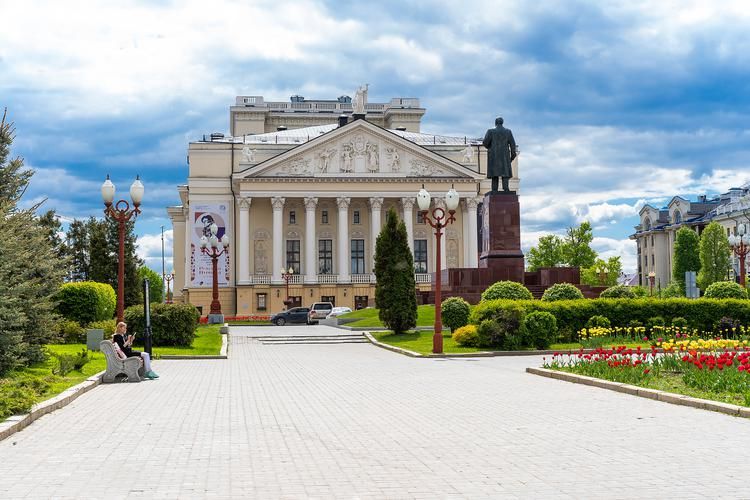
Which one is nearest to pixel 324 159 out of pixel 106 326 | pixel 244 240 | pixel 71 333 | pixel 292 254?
pixel 292 254

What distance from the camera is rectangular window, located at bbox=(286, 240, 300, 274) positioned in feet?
266

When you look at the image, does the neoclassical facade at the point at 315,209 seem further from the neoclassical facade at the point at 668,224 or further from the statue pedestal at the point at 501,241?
the neoclassical facade at the point at 668,224

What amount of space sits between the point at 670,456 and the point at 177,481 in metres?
4.93

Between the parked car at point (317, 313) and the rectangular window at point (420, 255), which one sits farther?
the rectangular window at point (420, 255)

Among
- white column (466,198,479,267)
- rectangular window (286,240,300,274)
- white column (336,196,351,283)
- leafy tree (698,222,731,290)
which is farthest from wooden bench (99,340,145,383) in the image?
leafy tree (698,222,731,290)

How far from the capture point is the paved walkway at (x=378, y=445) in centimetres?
758

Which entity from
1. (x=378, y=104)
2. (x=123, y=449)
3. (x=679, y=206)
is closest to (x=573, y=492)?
(x=123, y=449)

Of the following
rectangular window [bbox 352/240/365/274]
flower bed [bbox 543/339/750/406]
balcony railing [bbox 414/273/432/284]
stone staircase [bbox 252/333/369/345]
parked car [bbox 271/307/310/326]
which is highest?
rectangular window [bbox 352/240/365/274]

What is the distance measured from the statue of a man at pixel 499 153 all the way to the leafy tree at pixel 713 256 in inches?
2318

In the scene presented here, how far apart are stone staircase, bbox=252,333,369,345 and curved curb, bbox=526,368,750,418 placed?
65.5 ft

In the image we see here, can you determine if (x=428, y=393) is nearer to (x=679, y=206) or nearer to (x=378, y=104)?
(x=378, y=104)

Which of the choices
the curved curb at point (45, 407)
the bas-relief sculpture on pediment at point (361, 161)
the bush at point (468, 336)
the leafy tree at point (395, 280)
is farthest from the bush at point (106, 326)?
the bas-relief sculpture on pediment at point (361, 161)

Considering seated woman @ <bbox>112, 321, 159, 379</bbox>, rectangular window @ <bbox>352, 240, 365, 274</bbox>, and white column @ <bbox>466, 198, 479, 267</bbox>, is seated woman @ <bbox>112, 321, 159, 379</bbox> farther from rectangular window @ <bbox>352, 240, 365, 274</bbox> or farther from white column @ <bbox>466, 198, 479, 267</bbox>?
rectangular window @ <bbox>352, 240, 365, 274</bbox>

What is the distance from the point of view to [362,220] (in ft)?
271
